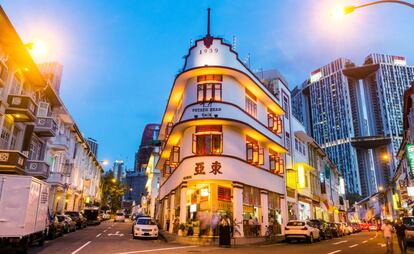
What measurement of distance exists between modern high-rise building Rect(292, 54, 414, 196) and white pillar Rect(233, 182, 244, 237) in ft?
418

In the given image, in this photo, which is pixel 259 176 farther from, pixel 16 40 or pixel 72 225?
pixel 16 40

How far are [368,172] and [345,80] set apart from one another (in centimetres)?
5241

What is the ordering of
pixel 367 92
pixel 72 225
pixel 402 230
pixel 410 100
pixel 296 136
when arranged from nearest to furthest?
1. pixel 402 230
2. pixel 72 225
3. pixel 296 136
4. pixel 410 100
5. pixel 367 92

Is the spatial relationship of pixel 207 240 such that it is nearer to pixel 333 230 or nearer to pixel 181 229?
pixel 181 229

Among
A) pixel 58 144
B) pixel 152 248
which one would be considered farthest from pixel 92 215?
pixel 152 248

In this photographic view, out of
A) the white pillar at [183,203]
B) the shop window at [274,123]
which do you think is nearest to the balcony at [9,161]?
the white pillar at [183,203]

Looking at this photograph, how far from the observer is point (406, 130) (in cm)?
5197

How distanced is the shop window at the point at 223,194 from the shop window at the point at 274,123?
985 cm

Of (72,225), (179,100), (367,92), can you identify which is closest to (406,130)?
(179,100)

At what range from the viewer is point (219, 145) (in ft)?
75.9

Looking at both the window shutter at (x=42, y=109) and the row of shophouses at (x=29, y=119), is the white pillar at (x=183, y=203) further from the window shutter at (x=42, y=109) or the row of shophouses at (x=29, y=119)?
the window shutter at (x=42, y=109)

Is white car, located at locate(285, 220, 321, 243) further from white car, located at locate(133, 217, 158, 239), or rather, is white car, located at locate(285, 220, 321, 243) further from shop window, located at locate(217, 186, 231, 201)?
white car, located at locate(133, 217, 158, 239)

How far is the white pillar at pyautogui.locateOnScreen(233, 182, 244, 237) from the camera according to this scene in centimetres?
2206

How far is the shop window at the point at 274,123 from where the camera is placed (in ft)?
101
